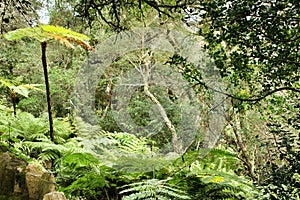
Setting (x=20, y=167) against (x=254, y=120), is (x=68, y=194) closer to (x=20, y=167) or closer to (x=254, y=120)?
(x=20, y=167)

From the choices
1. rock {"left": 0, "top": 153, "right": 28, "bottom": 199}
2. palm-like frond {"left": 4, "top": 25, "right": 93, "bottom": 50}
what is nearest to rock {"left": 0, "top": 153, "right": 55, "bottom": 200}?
rock {"left": 0, "top": 153, "right": 28, "bottom": 199}

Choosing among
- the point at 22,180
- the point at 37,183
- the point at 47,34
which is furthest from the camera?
the point at 47,34

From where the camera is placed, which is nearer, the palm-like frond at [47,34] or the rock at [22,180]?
the rock at [22,180]

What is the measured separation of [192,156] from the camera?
2.01 meters

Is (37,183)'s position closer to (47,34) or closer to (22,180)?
(22,180)

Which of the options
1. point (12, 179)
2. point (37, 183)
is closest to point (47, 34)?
point (12, 179)

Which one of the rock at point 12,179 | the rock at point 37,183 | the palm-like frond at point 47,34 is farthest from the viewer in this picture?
the palm-like frond at point 47,34

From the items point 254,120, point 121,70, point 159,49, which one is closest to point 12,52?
point 121,70

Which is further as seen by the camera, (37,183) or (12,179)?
(12,179)

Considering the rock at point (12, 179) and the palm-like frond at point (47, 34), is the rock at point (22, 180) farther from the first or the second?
the palm-like frond at point (47, 34)

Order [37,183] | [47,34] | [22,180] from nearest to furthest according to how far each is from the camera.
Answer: [37,183], [22,180], [47,34]

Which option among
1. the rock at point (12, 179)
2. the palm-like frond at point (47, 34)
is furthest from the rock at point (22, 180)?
the palm-like frond at point (47, 34)

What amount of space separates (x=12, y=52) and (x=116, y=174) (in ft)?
16.4

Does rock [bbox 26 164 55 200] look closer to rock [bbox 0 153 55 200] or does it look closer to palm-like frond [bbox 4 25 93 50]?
rock [bbox 0 153 55 200]
